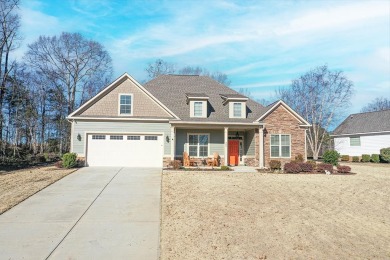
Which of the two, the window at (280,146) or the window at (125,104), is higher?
the window at (125,104)

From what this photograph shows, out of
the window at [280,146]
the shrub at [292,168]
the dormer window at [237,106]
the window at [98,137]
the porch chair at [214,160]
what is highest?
the dormer window at [237,106]

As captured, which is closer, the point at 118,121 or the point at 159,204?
the point at 159,204

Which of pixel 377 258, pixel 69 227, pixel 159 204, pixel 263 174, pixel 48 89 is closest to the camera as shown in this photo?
pixel 377 258

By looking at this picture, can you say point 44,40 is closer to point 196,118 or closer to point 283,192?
point 196,118

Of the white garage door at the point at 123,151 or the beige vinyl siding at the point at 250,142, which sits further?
the beige vinyl siding at the point at 250,142

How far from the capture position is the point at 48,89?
36.9 m

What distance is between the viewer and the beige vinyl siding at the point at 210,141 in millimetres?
20547

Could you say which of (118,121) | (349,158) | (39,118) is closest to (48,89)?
(39,118)

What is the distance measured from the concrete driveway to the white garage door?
5.71 m

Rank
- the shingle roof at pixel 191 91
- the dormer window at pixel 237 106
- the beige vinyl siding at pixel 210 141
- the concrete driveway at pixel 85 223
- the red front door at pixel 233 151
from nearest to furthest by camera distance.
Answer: the concrete driveway at pixel 85 223, the beige vinyl siding at pixel 210 141, the shingle roof at pixel 191 91, the dormer window at pixel 237 106, the red front door at pixel 233 151

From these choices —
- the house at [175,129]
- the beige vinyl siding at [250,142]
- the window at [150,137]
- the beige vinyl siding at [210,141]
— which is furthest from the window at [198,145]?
the beige vinyl siding at [250,142]

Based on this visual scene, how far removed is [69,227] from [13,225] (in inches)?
63.0

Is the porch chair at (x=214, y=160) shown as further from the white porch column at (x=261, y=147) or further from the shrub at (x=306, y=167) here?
the shrub at (x=306, y=167)

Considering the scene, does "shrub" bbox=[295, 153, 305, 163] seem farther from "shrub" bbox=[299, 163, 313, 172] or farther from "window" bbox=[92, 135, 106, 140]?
"window" bbox=[92, 135, 106, 140]
